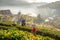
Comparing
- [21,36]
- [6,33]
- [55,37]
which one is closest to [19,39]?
[21,36]

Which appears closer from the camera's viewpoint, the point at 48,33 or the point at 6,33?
the point at 6,33

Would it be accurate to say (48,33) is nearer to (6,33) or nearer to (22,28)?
(22,28)

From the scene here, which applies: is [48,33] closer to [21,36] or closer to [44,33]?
[44,33]

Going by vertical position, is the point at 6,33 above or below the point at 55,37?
above

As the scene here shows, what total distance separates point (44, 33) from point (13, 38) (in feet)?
39.1

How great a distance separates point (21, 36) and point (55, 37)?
1094cm

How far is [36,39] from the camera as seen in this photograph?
108 ft

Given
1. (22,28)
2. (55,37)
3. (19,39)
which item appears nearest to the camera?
(19,39)

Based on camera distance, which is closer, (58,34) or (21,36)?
(21,36)

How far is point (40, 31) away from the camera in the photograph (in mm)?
42125

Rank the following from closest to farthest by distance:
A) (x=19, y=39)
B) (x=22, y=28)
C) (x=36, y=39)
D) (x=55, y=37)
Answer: (x=19, y=39) < (x=36, y=39) < (x=55, y=37) < (x=22, y=28)

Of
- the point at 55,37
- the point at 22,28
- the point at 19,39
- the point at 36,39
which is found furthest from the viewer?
the point at 22,28

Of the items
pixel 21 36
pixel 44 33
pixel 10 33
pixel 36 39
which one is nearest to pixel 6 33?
pixel 10 33

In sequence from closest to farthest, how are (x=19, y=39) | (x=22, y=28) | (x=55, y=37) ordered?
(x=19, y=39) → (x=55, y=37) → (x=22, y=28)
